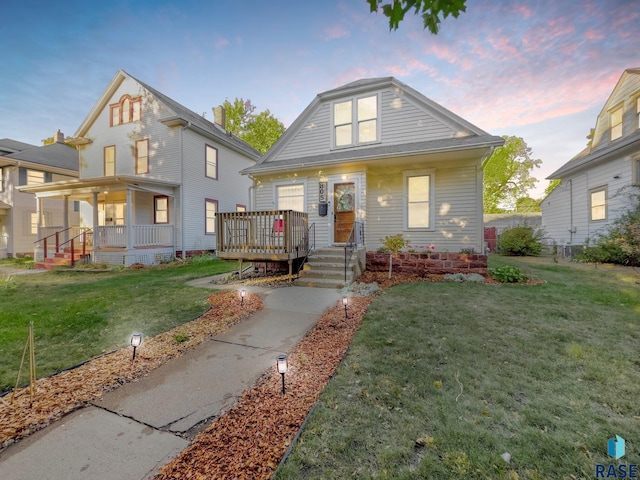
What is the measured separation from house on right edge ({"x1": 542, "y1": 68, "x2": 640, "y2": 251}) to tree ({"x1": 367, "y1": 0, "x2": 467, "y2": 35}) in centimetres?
1174

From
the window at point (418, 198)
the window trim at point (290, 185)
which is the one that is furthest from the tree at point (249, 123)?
the window at point (418, 198)

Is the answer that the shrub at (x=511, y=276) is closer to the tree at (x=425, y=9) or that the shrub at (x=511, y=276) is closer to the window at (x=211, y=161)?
the tree at (x=425, y=9)

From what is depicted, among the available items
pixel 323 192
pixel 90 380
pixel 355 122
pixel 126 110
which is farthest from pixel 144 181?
pixel 90 380

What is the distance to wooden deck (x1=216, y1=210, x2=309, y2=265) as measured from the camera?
23.9 ft

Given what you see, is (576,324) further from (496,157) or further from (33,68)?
(496,157)

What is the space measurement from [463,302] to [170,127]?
47.7ft

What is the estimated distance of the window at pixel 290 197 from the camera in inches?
384

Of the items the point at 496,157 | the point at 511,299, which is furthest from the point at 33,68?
the point at 496,157

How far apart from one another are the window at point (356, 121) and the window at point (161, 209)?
30.3 ft

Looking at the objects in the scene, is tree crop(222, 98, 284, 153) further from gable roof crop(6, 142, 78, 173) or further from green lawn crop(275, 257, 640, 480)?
green lawn crop(275, 257, 640, 480)

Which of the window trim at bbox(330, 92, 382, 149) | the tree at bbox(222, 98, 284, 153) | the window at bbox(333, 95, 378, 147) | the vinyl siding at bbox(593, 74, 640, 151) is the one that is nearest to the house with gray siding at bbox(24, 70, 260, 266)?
the window trim at bbox(330, 92, 382, 149)

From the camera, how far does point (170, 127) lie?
519 inches

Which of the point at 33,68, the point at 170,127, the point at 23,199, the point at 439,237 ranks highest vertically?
the point at 33,68

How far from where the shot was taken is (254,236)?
7559 millimetres
